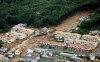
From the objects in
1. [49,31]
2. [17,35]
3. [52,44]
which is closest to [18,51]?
[52,44]

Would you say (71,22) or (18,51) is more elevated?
(71,22)

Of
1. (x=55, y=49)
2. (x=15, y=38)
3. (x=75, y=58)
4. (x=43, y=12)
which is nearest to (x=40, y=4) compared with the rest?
(x=43, y=12)

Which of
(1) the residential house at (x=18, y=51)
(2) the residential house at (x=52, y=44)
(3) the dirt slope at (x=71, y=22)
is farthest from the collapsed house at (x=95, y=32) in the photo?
(1) the residential house at (x=18, y=51)

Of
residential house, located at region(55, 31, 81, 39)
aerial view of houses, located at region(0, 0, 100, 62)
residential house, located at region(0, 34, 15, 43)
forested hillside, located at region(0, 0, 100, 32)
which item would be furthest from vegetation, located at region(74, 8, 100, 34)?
residential house, located at region(0, 34, 15, 43)

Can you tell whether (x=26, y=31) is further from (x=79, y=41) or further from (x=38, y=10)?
(x=79, y=41)

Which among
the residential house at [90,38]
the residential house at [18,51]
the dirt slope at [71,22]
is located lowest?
the residential house at [18,51]

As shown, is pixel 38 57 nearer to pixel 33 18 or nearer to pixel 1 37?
pixel 1 37

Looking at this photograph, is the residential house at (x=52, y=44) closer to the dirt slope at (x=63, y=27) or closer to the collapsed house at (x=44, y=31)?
the dirt slope at (x=63, y=27)

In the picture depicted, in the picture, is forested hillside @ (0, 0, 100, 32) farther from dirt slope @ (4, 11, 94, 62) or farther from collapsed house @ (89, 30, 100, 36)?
collapsed house @ (89, 30, 100, 36)
